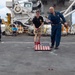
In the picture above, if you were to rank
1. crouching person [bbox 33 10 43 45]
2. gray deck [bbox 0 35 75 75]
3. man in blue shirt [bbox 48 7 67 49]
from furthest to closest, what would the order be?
crouching person [bbox 33 10 43 45] → man in blue shirt [bbox 48 7 67 49] → gray deck [bbox 0 35 75 75]

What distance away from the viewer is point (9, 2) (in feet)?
107

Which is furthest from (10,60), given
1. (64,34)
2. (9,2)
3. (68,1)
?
(68,1)

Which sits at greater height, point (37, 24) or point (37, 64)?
point (37, 24)

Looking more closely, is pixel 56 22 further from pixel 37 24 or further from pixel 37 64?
pixel 37 64

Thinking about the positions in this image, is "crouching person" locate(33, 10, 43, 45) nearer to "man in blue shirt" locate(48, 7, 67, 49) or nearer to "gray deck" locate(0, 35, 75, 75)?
"man in blue shirt" locate(48, 7, 67, 49)

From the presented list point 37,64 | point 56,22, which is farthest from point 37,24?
point 37,64

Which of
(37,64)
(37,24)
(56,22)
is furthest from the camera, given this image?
(37,24)

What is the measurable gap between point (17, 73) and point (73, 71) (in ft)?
4.59

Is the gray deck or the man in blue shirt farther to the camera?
the man in blue shirt

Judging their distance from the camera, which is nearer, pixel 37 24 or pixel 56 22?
pixel 56 22

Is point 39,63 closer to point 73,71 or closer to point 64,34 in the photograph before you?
point 73,71

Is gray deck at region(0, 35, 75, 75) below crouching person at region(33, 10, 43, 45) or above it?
below

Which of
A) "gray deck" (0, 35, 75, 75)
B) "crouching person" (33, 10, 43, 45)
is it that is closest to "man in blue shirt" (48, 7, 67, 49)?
"crouching person" (33, 10, 43, 45)

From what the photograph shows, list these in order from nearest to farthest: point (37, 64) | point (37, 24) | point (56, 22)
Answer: point (37, 64) < point (56, 22) < point (37, 24)
